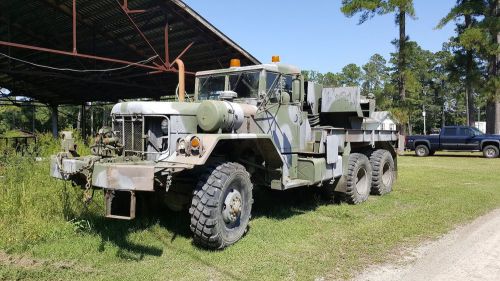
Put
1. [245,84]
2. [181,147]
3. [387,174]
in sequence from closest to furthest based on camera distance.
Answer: [181,147], [245,84], [387,174]

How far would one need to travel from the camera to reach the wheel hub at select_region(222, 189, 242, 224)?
5.25 meters

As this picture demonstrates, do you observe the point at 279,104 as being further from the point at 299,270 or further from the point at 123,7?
the point at 123,7

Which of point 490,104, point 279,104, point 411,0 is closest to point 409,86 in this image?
point 411,0

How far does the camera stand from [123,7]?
11.4 m

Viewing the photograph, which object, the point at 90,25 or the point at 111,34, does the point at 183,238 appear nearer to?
the point at 90,25

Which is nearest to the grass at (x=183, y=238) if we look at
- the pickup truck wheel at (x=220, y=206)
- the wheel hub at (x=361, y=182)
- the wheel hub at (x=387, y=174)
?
the pickup truck wheel at (x=220, y=206)

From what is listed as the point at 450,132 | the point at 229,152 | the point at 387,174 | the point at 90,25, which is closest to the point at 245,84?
the point at 229,152

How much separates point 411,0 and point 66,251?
2047cm

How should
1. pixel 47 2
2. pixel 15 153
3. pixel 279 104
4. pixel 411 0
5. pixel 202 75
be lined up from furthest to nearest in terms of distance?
pixel 411 0
pixel 47 2
pixel 15 153
pixel 202 75
pixel 279 104

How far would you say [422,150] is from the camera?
23.4 m

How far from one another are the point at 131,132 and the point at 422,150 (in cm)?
2077

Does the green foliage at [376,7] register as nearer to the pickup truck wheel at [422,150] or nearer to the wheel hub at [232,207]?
the pickup truck wheel at [422,150]

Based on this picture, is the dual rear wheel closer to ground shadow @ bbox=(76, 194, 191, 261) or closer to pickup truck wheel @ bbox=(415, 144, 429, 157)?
ground shadow @ bbox=(76, 194, 191, 261)

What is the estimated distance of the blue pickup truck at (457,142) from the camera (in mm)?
21672
